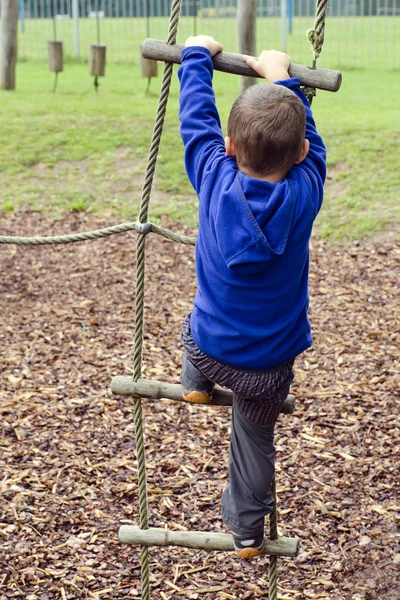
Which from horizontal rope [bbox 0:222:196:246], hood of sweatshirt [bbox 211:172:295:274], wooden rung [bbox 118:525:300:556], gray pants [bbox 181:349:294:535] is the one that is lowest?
wooden rung [bbox 118:525:300:556]

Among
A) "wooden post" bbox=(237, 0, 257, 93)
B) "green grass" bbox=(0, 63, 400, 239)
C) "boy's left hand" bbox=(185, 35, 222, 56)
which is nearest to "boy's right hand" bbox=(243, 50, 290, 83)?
"boy's left hand" bbox=(185, 35, 222, 56)

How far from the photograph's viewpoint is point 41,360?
5.30 metres

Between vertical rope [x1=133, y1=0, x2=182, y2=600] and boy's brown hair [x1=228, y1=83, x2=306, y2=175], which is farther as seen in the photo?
vertical rope [x1=133, y1=0, x2=182, y2=600]

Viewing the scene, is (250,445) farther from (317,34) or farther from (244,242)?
(317,34)

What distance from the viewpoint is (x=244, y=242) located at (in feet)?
7.02

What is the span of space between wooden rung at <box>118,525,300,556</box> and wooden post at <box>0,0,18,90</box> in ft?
30.0

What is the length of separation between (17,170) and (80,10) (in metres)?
17.8

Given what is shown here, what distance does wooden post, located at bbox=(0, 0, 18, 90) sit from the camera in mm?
10625

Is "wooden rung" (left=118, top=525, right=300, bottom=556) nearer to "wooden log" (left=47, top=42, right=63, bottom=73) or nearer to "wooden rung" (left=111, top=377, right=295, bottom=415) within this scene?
"wooden rung" (left=111, top=377, right=295, bottom=415)

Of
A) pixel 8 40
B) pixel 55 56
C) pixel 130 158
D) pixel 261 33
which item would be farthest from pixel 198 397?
pixel 261 33

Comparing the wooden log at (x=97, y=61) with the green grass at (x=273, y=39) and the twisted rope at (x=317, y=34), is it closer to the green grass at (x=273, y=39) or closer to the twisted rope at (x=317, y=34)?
the green grass at (x=273, y=39)

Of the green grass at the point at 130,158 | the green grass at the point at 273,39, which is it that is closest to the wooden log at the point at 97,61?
the green grass at the point at 130,158

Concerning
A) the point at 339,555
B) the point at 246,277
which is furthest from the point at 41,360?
the point at 246,277

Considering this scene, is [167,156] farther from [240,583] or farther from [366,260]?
[240,583]
